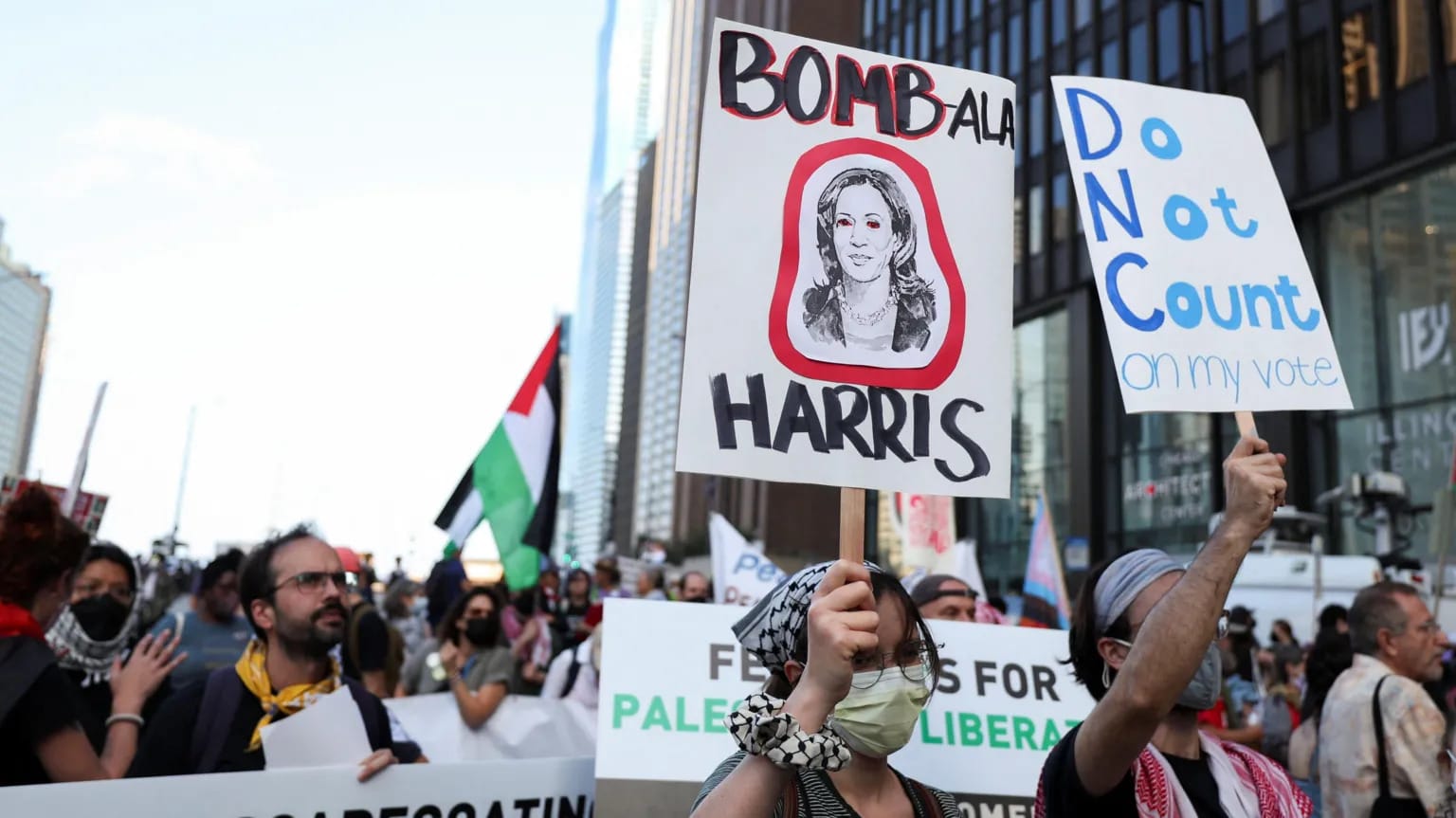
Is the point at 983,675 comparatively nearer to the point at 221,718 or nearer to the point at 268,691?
the point at 268,691

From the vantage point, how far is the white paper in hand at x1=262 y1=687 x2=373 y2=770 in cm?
322

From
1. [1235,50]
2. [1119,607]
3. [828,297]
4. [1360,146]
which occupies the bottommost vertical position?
[1119,607]

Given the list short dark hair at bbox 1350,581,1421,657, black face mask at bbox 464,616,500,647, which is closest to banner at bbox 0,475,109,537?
black face mask at bbox 464,616,500,647

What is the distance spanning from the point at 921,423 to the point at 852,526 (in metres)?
0.43

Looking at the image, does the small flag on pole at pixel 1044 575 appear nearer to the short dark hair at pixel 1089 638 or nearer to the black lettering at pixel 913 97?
the short dark hair at pixel 1089 638

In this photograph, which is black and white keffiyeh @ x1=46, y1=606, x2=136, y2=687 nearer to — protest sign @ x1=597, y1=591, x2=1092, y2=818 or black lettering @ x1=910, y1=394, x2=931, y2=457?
protest sign @ x1=597, y1=591, x2=1092, y2=818

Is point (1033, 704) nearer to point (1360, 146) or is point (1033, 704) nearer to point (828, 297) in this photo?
point (828, 297)

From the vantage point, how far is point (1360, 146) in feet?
72.6

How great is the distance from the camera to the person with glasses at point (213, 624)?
5867mm

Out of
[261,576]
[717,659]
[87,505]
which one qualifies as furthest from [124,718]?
[87,505]

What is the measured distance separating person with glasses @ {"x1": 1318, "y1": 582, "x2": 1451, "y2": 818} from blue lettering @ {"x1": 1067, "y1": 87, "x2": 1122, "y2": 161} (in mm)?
2374

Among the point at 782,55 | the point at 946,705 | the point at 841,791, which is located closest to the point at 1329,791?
the point at 946,705

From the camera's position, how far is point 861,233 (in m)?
2.51

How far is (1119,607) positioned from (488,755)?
3.59 meters
